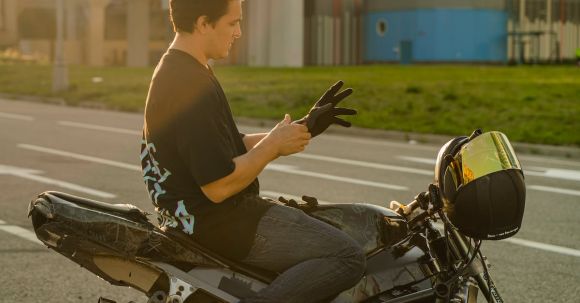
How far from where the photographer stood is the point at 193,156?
359 cm

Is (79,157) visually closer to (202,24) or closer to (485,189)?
(202,24)

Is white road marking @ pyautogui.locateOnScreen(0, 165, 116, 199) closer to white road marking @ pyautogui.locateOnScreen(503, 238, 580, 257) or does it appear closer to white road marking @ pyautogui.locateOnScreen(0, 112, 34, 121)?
white road marking @ pyautogui.locateOnScreen(503, 238, 580, 257)

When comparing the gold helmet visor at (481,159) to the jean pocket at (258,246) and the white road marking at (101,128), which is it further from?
the white road marking at (101,128)

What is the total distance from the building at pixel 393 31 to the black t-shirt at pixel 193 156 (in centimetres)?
5692

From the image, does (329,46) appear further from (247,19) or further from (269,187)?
(269,187)

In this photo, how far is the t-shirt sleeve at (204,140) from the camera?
3.58 m

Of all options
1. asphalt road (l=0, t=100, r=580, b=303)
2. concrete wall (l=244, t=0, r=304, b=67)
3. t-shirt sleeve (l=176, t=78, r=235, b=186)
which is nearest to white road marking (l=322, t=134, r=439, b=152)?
asphalt road (l=0, t=100, r=580, b=303)

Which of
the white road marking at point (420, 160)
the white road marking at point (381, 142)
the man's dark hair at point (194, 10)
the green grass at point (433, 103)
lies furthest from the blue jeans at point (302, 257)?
the green grass at point (433, 103)

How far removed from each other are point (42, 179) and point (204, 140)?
29.9 feet

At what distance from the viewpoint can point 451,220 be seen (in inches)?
144

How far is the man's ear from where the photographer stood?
370 centimetres

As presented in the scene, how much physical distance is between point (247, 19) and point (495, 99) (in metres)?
44.4

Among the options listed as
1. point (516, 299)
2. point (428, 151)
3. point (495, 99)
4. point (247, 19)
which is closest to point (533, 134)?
point (428, 151)

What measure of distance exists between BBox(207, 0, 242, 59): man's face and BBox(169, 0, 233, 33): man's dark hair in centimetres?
2
